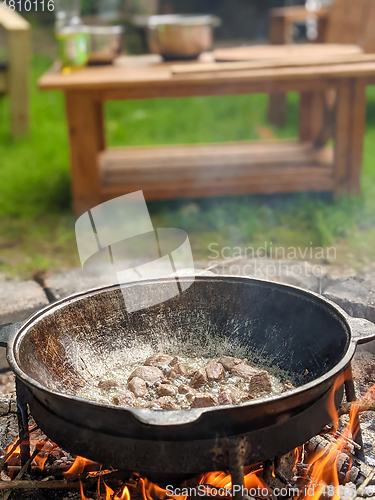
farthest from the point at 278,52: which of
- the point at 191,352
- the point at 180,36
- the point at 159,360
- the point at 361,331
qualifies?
the point at 361,331

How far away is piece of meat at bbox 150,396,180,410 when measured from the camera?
5.06 ft

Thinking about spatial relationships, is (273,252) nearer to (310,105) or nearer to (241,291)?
(241,291)

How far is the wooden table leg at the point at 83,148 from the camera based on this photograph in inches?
154

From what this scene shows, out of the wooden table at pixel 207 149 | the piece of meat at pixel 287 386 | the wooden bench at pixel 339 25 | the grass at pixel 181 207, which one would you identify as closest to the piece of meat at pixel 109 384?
the piece of meat at pixel 287 386

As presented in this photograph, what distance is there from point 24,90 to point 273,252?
3.91 meters

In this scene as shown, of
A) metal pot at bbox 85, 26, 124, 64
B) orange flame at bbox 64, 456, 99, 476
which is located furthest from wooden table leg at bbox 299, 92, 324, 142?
orange flame at bbox 64, 456, 99, 476

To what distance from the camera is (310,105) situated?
16.9ft

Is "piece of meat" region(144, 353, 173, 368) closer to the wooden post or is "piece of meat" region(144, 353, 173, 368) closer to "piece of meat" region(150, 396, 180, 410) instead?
"piece of meat" region(150, 396, 180, 410)

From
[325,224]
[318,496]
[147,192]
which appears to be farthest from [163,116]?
[318,496]

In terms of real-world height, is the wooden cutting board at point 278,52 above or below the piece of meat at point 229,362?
above

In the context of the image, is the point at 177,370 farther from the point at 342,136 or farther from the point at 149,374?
the point at 342,136

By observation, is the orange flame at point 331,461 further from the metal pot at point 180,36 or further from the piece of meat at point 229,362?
the metal pot at point 180,36

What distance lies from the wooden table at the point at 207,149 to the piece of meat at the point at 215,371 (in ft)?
8.09

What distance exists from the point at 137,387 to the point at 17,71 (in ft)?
16.8
